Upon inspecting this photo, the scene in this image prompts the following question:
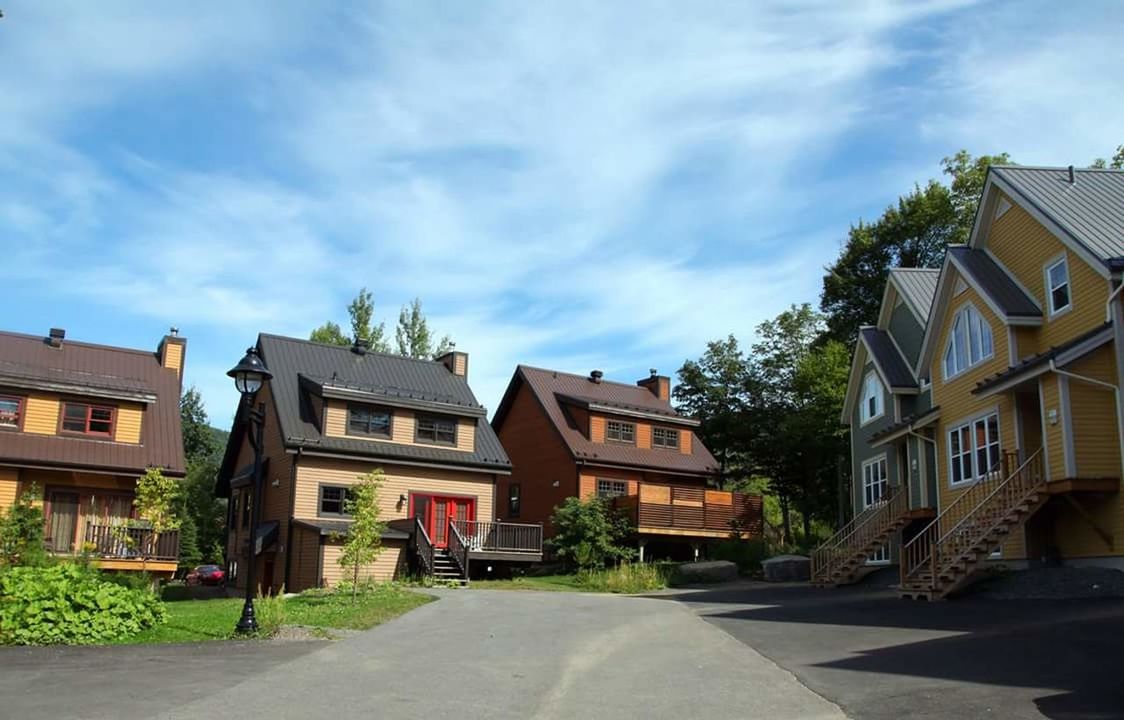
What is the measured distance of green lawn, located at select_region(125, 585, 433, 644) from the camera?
1575cm

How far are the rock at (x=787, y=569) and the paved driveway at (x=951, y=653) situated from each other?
10260mm

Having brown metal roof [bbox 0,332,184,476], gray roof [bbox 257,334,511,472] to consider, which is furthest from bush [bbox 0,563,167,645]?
gray roof [bbox 257,334,511,472]

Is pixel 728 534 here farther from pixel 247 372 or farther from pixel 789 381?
pixel 247 372

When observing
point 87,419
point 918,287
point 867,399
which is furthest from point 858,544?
point 87,419

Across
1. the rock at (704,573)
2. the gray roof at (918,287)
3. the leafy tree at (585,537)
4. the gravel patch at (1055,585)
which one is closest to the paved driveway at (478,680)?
the gravel patch at (1055,585)

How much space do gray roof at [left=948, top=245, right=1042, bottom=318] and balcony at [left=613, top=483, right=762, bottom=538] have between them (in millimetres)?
15735

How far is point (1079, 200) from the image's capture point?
77.7 feet

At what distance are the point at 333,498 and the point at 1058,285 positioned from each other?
74.9ft

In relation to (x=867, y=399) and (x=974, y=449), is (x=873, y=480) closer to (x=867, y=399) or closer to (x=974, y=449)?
(x=867, y=399)

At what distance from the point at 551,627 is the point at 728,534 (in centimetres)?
2318

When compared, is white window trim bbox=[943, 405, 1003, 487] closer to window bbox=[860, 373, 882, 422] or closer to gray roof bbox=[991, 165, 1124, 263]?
gray roof bbox=[991, 165, 1124, 263]

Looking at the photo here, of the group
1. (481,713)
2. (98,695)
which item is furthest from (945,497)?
(98,695)

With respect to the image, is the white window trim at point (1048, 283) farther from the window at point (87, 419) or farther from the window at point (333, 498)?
the window at point (87, 419)

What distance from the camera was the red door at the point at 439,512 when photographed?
114ft
